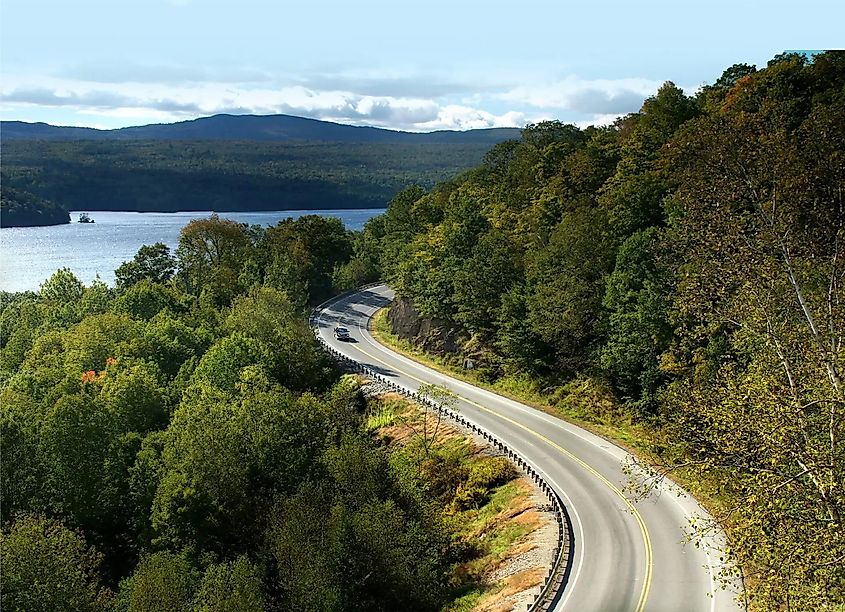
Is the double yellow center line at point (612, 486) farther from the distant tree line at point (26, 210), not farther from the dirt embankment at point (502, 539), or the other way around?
the distant tree line at point (26, 210)

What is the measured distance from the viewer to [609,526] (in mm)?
27516

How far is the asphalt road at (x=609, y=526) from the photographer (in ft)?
73.4

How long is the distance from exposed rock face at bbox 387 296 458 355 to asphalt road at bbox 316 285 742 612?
9591mm

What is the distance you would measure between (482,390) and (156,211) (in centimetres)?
17246

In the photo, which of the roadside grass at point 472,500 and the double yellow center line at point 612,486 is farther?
the roadside grass at point 472,500

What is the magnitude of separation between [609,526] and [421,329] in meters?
33.3

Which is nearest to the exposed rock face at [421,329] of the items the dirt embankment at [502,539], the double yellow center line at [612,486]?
the double yellow center line at [612,486]

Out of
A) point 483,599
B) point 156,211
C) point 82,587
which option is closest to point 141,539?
point 82,587

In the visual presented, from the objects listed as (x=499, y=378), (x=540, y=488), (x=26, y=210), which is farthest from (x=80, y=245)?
(x=540, y=488)

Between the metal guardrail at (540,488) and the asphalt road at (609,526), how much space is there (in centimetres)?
31

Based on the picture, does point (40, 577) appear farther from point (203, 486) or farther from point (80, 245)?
point (80, 245)

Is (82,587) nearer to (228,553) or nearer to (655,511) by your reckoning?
(228,553)

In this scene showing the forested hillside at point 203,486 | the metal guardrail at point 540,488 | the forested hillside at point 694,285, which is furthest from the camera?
the forested hillside at point 203,486

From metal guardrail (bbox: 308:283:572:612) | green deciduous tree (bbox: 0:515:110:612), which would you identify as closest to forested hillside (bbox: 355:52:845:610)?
metal guardrail (bbox: 308:283:572:612)
